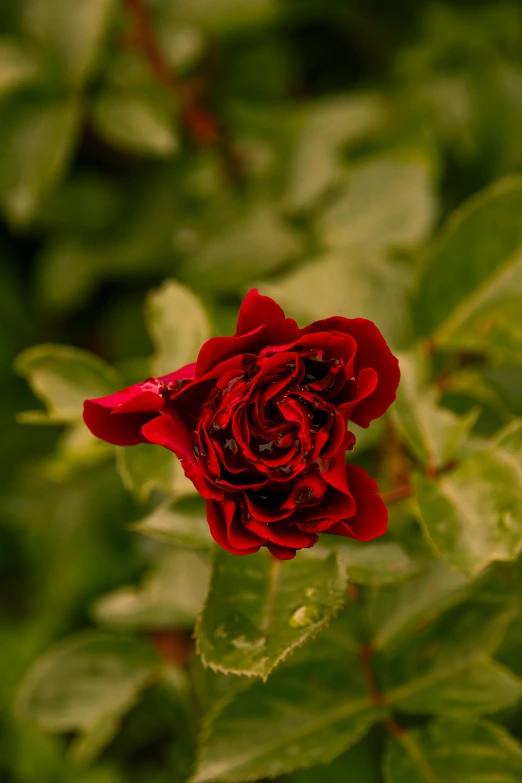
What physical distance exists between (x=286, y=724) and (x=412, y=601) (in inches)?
8.8

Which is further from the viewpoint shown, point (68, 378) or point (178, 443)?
point (68, 378)

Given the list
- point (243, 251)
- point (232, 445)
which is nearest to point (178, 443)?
point (232, 445)

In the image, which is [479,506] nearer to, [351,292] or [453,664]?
[453,664]

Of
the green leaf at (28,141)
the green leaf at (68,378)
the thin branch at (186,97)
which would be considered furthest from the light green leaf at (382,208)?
the green leaf at (68,378)

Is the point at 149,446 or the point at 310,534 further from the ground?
the point at 310,534

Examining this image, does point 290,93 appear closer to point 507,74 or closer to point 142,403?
point 507,74

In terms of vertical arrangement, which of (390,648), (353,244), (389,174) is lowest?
(390,648)

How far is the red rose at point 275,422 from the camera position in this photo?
63 centimetres

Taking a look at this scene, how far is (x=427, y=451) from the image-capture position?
3.01 ft

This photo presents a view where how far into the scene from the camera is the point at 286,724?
92cm

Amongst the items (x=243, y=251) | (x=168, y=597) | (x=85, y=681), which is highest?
(x=243, y=251)

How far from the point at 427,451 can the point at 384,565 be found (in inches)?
6.0

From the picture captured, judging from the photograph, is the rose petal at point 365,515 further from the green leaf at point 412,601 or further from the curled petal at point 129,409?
the green leaf at point 412,601

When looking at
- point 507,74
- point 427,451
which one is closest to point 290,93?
point 507,74
